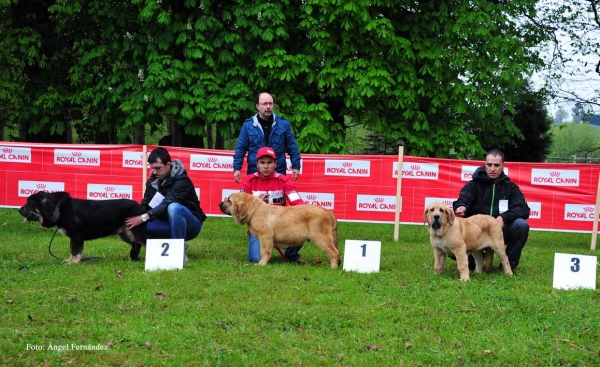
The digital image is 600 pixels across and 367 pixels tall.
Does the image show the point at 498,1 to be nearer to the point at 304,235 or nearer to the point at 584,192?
the point at 584,192

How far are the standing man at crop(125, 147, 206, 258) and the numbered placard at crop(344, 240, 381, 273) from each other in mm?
2132

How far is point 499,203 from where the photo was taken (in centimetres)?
786

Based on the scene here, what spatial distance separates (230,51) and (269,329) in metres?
10.6

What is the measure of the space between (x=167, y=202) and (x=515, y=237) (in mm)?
4312

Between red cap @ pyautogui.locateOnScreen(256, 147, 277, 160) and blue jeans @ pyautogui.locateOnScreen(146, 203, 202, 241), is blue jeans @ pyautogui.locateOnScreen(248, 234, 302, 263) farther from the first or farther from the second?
red cap @ pyautogui.locateOnScreen(256, 147, 277, 160)

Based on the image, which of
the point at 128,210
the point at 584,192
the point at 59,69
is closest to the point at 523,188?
the point at 584,192

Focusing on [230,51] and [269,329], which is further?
[230,51]

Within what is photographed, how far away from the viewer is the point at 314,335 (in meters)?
5.04

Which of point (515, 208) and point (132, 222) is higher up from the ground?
point (515, 208)

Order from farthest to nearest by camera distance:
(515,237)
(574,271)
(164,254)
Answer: (515,237) → (164,254) → (574,271)

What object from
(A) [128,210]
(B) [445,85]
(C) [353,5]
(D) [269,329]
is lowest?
(D) [269,329]

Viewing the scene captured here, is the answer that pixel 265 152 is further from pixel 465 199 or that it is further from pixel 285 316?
pixel 285 316

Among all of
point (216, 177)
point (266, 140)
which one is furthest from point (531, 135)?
point (266, 140)

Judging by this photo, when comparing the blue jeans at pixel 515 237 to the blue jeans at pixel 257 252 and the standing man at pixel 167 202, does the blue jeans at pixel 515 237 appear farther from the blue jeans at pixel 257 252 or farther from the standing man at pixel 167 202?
the standing man at pixel 167 202
